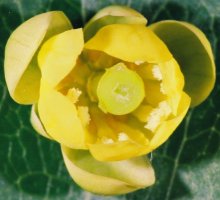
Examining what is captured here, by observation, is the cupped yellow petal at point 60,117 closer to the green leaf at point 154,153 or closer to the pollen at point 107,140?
the pollen at point 107,140

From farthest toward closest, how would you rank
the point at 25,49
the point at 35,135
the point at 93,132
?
the point at 35,135
the point at 93,132
the point at 25,49

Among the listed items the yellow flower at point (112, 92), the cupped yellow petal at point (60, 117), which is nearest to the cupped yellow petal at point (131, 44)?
the yellow flower at point (112, 92)

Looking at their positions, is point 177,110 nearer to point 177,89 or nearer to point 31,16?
point 177,89

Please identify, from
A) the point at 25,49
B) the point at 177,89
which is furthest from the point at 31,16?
the point at 177,89

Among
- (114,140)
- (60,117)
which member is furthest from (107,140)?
(60,117)

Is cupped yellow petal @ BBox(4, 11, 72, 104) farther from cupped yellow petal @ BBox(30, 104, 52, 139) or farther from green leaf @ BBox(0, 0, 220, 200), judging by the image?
green leaf @ BBox(0, 0, 220, 200)
